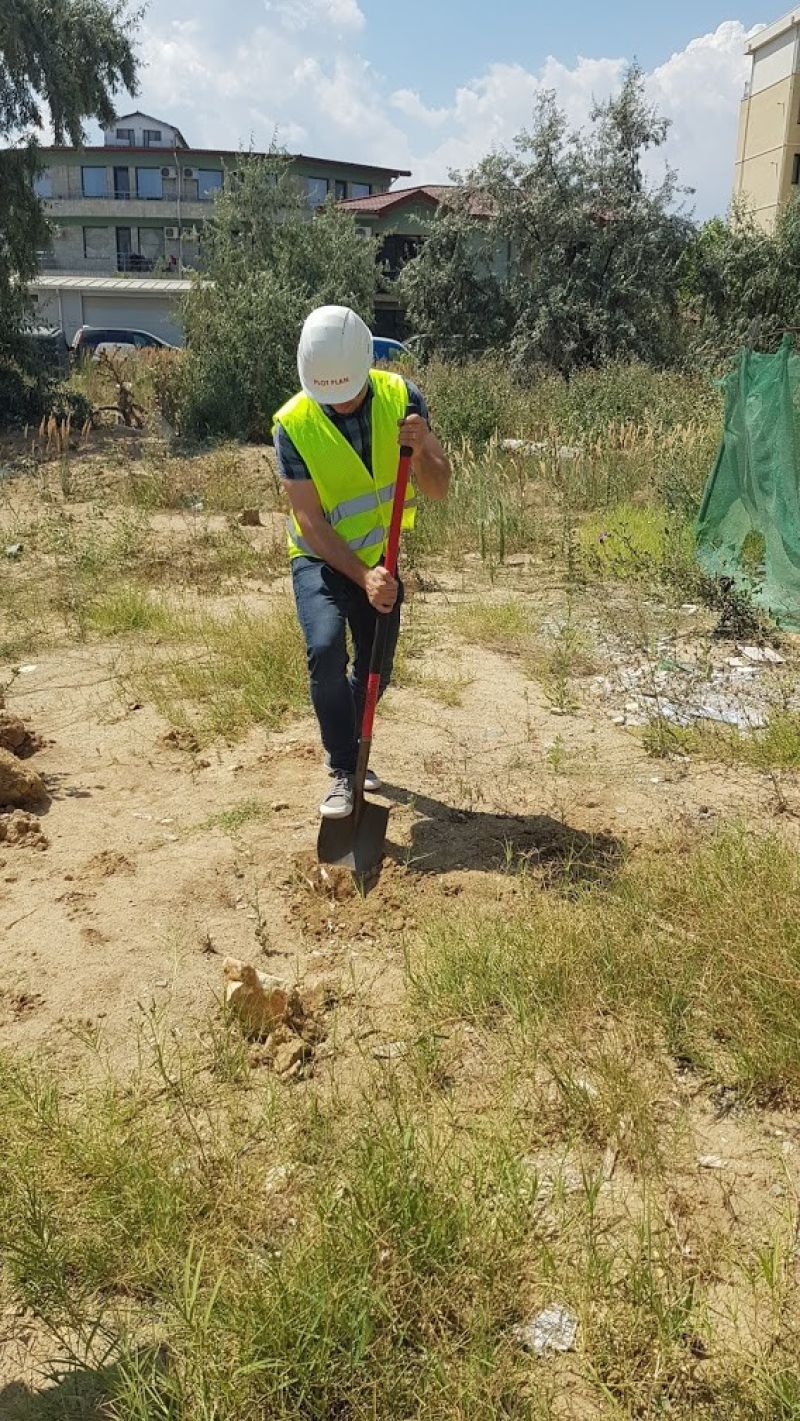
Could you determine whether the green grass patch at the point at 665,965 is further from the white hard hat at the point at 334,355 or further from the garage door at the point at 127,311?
the garage door at the point at 127,311

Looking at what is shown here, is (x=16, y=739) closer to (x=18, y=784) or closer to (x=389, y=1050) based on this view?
(x=18, y=784)

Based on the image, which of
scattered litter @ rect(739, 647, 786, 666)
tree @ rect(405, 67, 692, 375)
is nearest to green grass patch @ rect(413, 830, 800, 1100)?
scattered litter @ rect(739, 647, 786, 666)

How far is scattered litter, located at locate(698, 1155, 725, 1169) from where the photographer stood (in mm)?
2201

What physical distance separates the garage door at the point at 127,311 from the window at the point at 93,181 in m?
9.33

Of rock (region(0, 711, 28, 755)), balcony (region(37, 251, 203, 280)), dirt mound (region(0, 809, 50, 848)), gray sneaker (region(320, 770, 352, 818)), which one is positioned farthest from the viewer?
balcony (region(37, 251, 203, 280))

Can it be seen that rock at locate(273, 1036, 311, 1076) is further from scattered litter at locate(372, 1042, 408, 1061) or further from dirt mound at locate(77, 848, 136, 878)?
dirt mound at locate(77, 848, 136, 878)

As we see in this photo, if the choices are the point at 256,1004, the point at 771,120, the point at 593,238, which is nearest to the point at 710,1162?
the point at 256,1004

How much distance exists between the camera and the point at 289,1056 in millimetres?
2520

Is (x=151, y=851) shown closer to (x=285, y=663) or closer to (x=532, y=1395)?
(x=285, y=663)

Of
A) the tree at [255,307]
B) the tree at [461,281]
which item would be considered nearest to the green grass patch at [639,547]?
the tree at [255,307]

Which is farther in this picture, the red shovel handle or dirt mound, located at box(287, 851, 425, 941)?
the red shovel handle

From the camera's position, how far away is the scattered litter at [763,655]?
5614 mm

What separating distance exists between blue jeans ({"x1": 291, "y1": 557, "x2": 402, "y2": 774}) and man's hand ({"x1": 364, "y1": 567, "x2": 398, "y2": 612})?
18 centimetres

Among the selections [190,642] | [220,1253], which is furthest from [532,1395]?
[190,642]
